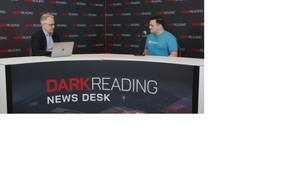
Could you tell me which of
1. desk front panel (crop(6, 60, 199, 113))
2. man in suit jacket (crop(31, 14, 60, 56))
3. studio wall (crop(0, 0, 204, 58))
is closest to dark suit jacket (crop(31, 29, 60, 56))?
man in suit jacket (crop(31, 14, 60, 56))

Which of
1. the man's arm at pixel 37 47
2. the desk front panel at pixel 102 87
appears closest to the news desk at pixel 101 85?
the desk front panel at pixel 102 87

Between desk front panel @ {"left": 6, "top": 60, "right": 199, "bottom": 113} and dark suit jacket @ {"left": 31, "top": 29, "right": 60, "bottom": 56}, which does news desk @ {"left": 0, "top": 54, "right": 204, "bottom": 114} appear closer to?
desk front panel @ {"left": 6, "top": 60, "right": 199, "bottom": 113}

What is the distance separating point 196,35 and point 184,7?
633mm

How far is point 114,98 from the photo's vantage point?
349 cm

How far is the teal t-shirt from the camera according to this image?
4.37m

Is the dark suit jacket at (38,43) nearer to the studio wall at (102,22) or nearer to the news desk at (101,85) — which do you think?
the news desk at (101,85)

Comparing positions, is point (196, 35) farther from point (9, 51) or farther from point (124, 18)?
point (9, 51)

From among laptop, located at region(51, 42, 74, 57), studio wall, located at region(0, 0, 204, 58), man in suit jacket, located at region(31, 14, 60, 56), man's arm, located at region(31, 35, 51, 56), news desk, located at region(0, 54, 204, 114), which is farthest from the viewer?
studio wall, located at region(0, 0, 204, 58)

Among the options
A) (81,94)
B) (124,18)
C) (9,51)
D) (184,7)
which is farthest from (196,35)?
(9,51)

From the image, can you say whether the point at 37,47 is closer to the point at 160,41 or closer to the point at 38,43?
the point at 38,43

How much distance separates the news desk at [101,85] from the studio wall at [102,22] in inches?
110

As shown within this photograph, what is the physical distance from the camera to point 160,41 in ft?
14.5

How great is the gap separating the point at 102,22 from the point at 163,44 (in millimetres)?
3446

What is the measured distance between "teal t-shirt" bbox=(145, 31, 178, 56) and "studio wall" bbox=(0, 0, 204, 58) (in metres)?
1.69
